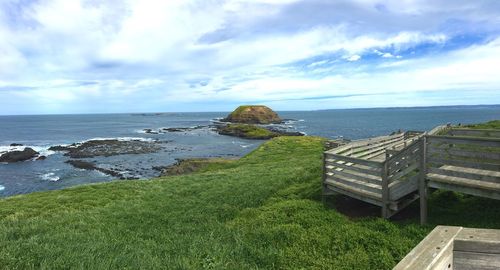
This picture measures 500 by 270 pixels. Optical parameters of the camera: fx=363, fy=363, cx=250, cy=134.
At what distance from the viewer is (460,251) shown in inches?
131

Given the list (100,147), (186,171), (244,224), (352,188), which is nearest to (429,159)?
(352,188)

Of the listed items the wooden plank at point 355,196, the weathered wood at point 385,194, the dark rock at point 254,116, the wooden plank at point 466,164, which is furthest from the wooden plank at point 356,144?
the dark rock at point 254,116

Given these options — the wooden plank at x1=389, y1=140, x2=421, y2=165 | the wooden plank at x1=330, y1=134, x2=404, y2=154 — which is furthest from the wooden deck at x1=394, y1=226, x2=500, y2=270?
the wooden plank at x1=330, y1=134, x2=404, y2=154

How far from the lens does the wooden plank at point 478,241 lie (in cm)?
319

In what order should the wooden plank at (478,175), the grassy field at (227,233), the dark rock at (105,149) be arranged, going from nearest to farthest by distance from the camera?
the grassy field at (227,233) < the wooden plank at (478,175) < the dark rock at (105,149)

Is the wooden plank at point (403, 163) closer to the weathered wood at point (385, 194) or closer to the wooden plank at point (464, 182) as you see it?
the weathered wood at point (385, 194)

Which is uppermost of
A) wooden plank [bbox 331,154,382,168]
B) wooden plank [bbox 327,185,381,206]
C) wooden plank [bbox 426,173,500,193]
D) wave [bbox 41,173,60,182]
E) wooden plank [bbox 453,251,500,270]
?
wooden plank [bbox 453,251,500,270]

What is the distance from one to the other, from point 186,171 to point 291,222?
3037cm

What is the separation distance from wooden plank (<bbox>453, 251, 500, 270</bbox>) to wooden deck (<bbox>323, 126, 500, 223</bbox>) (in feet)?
20.1

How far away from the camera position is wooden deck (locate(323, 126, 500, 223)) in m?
8.67

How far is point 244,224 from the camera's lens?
11.3 metres

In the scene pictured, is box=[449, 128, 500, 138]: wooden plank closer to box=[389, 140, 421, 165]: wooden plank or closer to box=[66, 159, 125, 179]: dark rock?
box=[389, 140, 421, 165]: wooden plank

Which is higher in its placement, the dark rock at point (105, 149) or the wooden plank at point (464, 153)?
the wooden plank at point (464, 153)

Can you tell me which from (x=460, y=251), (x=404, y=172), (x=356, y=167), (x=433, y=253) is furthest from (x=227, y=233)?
(x=433, y=253)
